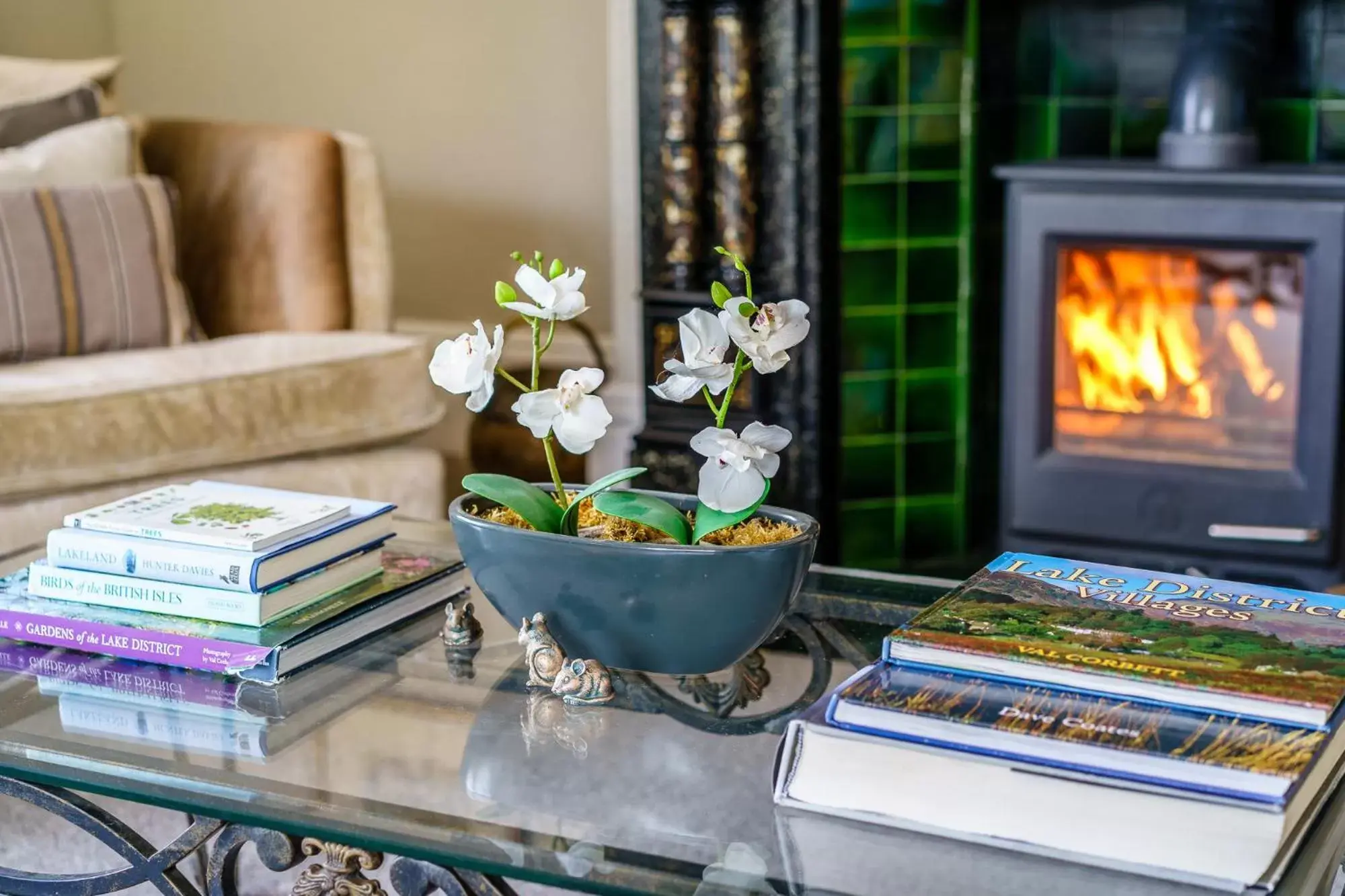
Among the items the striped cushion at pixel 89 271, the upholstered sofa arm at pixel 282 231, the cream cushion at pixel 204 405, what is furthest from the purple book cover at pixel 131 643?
the upholstered sofa arm at pixel 282 231

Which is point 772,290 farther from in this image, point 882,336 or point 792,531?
point 792,531

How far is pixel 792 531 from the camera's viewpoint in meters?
1.10

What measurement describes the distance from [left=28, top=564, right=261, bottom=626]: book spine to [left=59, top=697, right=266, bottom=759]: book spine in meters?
0.10

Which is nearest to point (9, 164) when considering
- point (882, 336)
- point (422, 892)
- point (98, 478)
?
point (98, 478)

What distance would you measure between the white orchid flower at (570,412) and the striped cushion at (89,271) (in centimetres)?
149

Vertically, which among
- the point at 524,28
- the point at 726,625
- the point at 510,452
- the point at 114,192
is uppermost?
the point at 524,28

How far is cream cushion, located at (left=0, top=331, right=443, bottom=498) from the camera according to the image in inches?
81.7

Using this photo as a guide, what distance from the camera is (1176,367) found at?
93.7 inches

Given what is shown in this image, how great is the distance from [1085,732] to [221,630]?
0.64m

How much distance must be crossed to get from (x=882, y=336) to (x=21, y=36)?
6.17 feet

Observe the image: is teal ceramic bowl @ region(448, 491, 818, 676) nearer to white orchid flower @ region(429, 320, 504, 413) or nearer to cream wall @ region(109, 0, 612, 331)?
white orchid flower @ region(429, 320, 504, 413)

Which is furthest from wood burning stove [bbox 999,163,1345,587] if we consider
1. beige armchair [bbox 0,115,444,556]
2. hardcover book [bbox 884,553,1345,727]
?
hardcover book [bbox 884,553,1345,727]

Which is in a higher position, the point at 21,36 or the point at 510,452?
the point at 21,36

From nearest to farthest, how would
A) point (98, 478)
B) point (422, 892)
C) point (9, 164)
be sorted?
point (422, 892), point (98, 478), point (9, 164)
